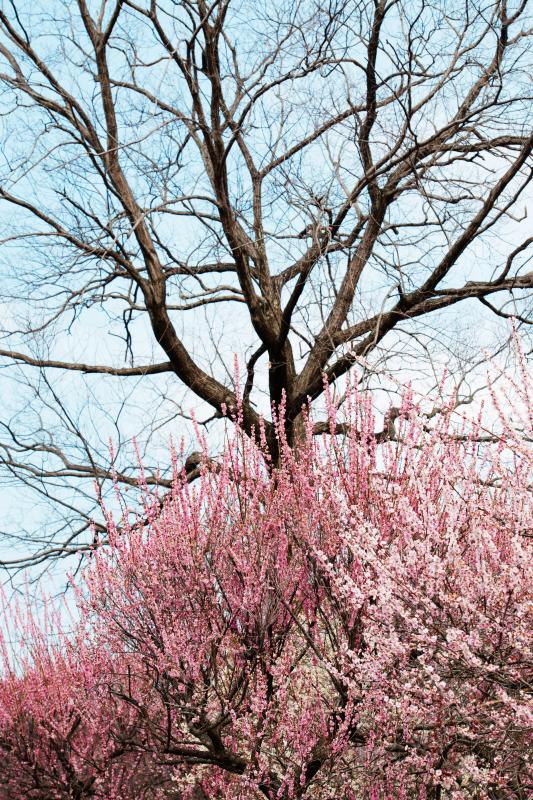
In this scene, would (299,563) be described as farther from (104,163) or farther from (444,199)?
(104,163)

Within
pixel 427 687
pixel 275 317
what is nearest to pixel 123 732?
pixel 427 687

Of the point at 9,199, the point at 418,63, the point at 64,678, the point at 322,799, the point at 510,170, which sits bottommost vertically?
the point at 322,799

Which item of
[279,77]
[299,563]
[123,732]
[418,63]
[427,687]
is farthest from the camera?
[279,77]

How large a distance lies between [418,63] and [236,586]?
235 inches

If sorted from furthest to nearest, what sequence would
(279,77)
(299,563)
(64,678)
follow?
1. (279,77)
2. (64,678)
3. (299,563)

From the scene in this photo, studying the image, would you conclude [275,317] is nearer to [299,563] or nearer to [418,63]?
[418,63]

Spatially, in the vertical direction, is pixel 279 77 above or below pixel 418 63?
above

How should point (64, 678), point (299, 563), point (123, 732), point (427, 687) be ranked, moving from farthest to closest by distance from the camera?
point (64, 678), point (123, 732), point (299, 563), point (427, 687)

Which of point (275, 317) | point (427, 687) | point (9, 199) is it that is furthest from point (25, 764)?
point (9, 199)

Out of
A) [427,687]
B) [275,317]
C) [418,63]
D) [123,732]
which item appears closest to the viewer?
[427,687]

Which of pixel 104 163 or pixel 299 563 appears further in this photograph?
pixel 104 163

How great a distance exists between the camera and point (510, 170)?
855 centimetres

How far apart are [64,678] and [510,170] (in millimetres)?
6638

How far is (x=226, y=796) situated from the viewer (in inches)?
212
